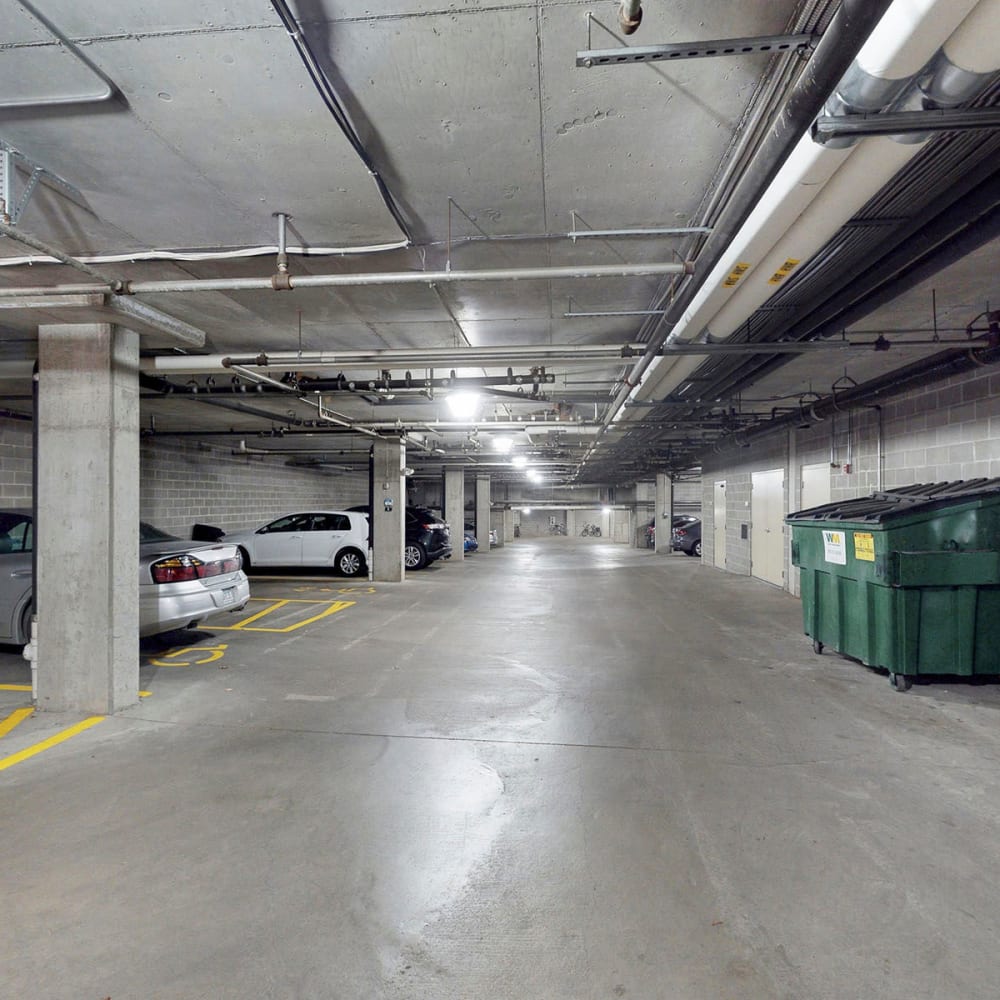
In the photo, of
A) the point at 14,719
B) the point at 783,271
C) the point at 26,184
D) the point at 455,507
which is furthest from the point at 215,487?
the point at 783,271

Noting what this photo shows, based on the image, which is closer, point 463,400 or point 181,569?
point 181,569

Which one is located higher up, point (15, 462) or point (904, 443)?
point (904, 443)

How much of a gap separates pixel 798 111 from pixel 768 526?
10.3m

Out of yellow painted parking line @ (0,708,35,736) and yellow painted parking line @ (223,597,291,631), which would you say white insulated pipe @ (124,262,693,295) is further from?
yellow painted parking line @ (223,597,291,631)

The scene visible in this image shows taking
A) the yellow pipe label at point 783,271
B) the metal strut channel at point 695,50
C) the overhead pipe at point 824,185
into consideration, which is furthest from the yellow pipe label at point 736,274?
the metal strut channel at point 695,50

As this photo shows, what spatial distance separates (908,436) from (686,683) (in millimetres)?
4556

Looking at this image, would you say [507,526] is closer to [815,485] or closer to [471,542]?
[471,542]

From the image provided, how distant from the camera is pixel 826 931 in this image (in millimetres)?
1915

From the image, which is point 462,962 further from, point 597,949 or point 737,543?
point 737,543

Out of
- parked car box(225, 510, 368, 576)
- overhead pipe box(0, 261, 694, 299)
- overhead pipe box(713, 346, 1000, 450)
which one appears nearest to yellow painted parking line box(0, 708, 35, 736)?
overhead pipe box(0, 261, 694, 299)

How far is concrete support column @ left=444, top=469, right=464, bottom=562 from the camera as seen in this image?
16.7 metres

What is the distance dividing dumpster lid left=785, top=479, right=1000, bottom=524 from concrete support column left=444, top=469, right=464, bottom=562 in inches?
452

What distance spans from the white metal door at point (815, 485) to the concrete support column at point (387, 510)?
Answer: 24.7 feet

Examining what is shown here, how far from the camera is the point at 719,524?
48.2 ft
